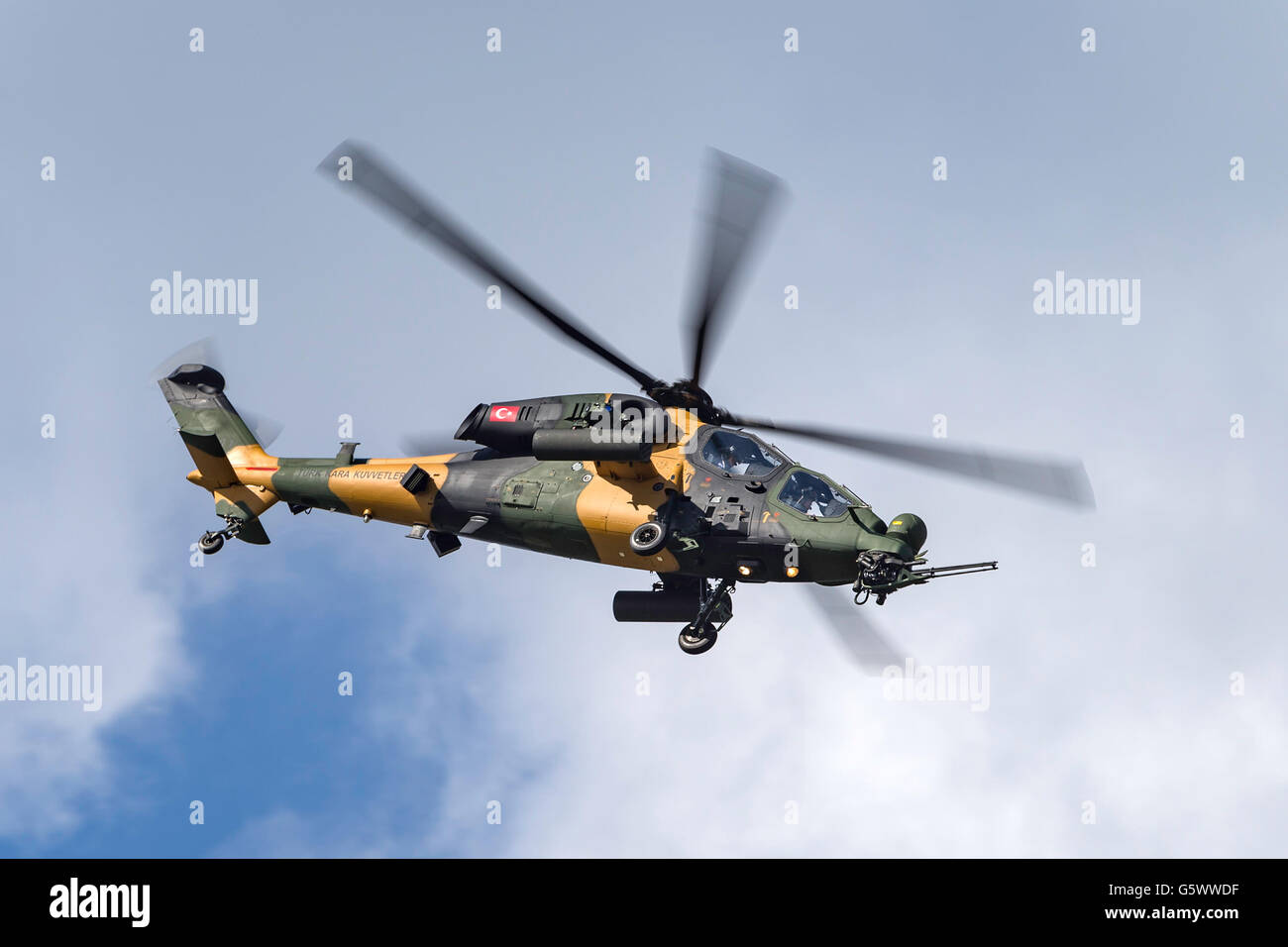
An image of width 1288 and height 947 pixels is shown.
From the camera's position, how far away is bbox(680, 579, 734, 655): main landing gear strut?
2303 cm

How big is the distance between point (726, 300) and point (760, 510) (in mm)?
4567

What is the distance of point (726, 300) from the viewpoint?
19656mm

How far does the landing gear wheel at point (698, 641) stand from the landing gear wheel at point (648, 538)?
2164mm

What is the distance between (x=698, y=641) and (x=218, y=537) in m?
13.6

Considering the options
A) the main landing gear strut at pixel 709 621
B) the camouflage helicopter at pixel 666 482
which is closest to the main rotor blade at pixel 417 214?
the camouflage helicopter at pixel 666 482

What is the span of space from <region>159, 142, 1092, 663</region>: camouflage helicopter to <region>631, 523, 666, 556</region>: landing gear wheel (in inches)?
1.1

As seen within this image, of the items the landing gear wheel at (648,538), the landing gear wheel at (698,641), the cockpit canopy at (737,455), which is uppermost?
the cockpit canopy at (737,455)

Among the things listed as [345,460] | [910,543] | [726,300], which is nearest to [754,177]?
[726,300]

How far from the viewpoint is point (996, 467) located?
19.0 meters

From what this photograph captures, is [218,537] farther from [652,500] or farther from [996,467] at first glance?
[996,467]

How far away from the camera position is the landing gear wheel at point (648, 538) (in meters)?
22.0

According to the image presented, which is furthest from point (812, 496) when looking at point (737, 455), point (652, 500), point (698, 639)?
point (698, 639)

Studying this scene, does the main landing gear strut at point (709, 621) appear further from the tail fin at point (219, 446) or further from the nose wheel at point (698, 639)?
the tail fin at point (219, 446)

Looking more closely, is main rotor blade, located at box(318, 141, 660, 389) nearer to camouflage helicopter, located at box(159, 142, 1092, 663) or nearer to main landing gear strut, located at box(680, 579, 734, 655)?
camouflage helicopter, located at box(159, 142, 1092, 663)
